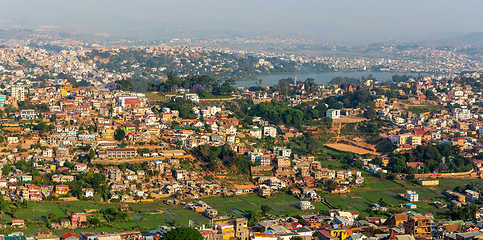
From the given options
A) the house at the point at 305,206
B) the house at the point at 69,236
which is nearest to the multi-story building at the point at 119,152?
the house at the point at 305,206

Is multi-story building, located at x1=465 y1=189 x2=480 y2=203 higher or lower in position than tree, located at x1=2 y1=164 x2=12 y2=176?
lower

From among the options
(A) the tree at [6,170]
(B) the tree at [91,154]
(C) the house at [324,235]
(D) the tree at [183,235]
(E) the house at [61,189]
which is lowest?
(E) the house at [61,189]

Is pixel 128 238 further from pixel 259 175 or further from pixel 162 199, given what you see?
pixel 259 175

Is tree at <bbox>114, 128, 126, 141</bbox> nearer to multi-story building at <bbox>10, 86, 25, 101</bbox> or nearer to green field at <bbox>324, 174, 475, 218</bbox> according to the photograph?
multi-story building at <bbox>10, 86, 25, 101</bbox>

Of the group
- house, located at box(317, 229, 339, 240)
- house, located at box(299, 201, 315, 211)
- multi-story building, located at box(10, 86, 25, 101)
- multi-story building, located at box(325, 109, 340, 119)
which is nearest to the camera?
house, located at box(317, 229, 339, 240)

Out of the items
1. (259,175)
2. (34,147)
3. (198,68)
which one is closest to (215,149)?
(259,175)

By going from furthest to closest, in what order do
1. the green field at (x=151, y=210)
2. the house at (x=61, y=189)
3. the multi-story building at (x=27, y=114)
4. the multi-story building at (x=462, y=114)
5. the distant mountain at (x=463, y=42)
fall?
the distant mountain at (x=463, y=42), the multi-story building at (x=462, y=114), the multi-story building at (x=27, y=114), the house at (x=61, y=189), the green field at (x=151, y=210)

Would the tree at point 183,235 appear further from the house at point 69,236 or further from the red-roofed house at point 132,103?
the red-roofed house at point 132,103

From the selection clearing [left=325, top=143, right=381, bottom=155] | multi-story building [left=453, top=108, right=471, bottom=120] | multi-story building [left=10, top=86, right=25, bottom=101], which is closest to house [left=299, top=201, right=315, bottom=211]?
clearing [left=325, top=143, right=381, bottom=155]

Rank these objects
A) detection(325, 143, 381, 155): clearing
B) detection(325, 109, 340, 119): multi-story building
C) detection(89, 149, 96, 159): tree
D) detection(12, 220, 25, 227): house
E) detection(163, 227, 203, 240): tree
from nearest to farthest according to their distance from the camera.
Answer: detection(163, 227, 203, 240): tree < detection(12, 220, 25, 227): house < detection(89, 149, 96, 159): tree < detection(325, 143, 381, 155): clearing < detection(325, 109, 340, 119): multi-story building
